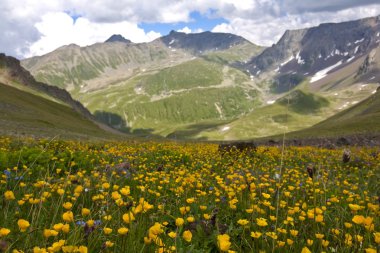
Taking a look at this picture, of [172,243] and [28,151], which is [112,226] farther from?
[28,151]

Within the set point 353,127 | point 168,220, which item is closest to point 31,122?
point 168,220

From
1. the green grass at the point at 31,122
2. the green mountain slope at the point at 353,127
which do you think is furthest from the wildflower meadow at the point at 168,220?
the green mountain slope at the point at 353,127

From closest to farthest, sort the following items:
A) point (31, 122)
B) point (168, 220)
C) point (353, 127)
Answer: point (168, 220)
point (31, 122)
point (353, 127)

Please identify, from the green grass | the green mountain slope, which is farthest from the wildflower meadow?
the green mountain slope

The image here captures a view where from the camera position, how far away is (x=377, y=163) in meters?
13.8

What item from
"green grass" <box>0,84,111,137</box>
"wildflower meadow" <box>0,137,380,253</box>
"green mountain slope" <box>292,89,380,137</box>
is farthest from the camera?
"green mountain slope" <box>292,89,380,137</box>

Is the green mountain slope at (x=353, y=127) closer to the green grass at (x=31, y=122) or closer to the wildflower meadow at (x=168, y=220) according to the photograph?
the green grass at (x=31, y=122)

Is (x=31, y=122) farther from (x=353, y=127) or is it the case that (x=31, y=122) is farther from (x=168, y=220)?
(x=353, y=127)

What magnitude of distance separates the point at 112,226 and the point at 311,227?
2.84 m

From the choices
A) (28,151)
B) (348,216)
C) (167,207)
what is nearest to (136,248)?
(167,207)

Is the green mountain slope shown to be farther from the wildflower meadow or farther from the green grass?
the wildflower meadow

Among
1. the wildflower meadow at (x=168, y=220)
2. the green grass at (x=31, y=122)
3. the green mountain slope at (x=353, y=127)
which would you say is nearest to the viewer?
the wildflower meadow at (x=168, y=220)

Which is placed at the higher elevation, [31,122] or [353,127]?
[31,122]

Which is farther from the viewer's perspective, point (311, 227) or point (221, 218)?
point (221, 218)
